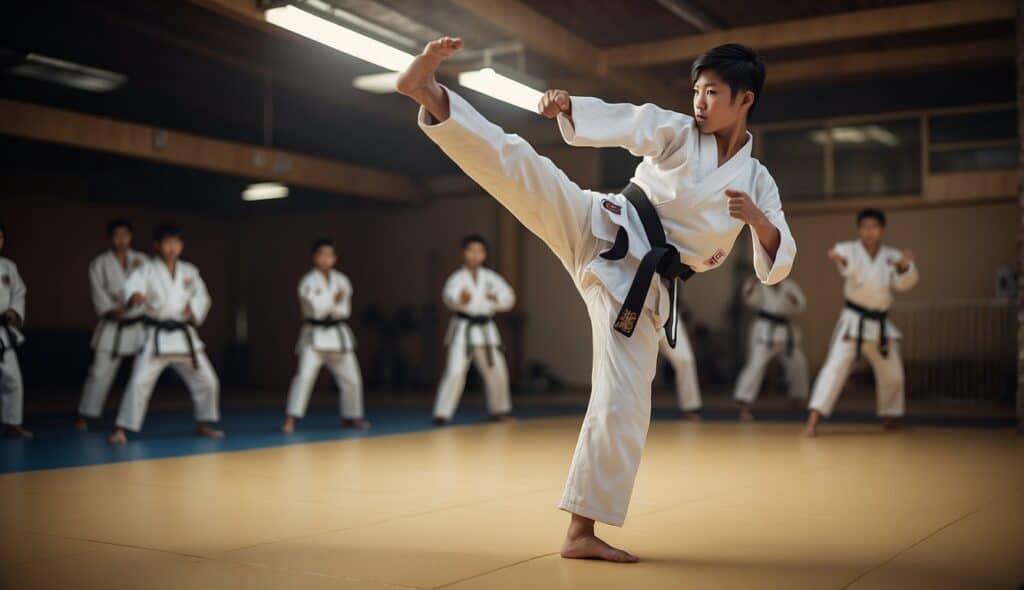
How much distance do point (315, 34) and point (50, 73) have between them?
4.52 metres

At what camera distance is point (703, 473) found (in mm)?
4242

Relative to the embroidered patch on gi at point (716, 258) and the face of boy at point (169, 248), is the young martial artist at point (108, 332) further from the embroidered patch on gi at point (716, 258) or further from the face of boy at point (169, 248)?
the embroidered patch on gi at point (716, 258)

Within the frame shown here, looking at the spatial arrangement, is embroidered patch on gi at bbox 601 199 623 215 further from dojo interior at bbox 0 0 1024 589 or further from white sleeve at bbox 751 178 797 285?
dojo interior at bbox 0 0 1024 589

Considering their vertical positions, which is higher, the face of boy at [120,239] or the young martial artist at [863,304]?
the face of boy at [120,239]

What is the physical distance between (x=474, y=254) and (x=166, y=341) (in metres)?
2.51

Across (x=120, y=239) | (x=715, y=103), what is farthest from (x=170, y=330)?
(x=715, y=103)

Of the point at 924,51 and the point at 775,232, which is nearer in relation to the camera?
the point at 775,232

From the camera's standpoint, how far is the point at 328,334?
6.96 m

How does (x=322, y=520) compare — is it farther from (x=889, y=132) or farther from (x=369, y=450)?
(x=889, y=132)

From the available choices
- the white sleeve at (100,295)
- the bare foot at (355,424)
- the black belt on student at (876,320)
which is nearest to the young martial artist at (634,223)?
the black belt on student at (876,320)

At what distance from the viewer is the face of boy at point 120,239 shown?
282 inches

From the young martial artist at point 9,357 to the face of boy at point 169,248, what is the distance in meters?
0.84

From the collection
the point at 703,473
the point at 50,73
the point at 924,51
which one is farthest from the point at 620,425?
the point at 50,73

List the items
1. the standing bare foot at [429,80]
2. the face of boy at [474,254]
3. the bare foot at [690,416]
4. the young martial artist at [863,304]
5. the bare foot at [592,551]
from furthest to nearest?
1. the face of boy at [474,254]
2. the bare foot at [690,416]
3. the young martial artist at [863,304]
4. the bare foot at [592,551]
5. the standing bare foot at [429,80]
